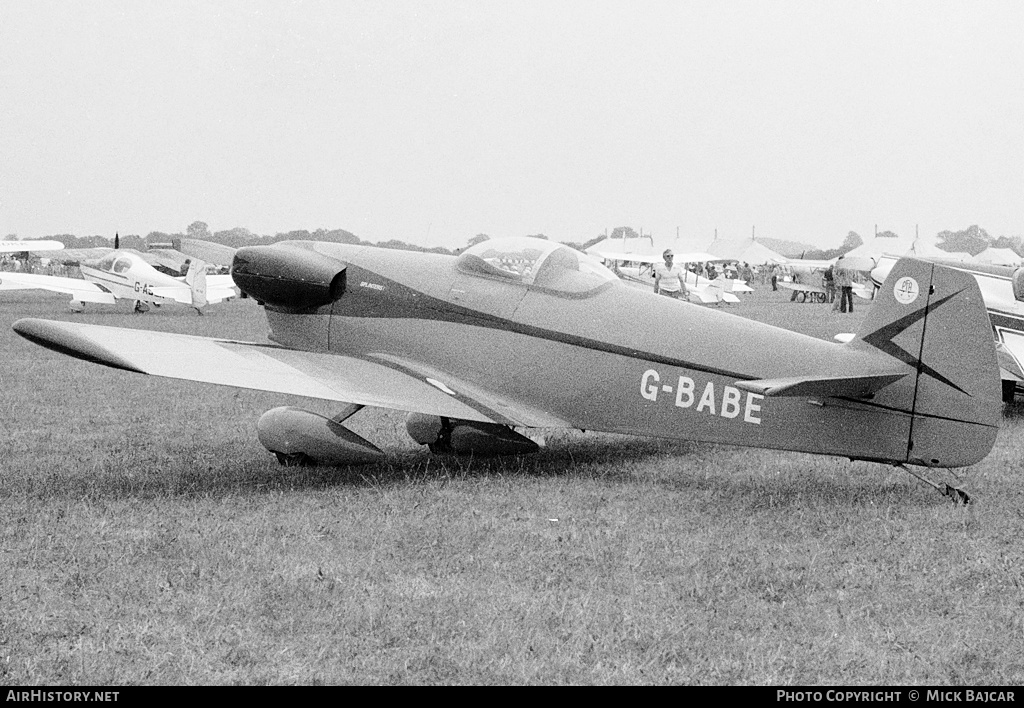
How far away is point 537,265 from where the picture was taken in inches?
284

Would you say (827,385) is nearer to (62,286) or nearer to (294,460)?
(294,460)

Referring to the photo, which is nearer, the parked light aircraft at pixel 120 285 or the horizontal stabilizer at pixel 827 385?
the horizontal stabilizer at pixel 827 385

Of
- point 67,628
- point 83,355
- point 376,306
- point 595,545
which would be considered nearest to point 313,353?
point 376,306

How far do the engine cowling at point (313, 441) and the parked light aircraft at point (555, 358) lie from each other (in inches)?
0.5

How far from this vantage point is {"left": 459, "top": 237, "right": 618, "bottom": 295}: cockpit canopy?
713cm

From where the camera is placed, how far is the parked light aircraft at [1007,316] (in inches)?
398

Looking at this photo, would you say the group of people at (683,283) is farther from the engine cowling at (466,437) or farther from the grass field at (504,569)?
the grass field at (504,569)

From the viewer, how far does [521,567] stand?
474cm

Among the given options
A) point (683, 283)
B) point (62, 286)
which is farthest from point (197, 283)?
point (683, 283)

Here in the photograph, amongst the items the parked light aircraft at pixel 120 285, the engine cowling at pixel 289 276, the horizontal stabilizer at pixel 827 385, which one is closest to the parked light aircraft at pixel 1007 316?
the horizontal stabilizer at pixel 827 385

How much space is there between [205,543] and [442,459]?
8.94ft
